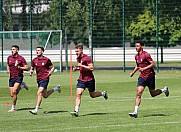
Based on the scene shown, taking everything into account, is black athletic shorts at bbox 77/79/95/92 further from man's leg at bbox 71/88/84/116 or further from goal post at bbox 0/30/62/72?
goal post at bbox 0/30/62/72

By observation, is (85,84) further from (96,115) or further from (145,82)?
(145,82)

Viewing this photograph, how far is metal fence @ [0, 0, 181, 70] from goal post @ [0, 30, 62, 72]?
2741 millimetres

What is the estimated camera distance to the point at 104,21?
51312 mm

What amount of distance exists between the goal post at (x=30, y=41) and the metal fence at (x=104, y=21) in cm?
274

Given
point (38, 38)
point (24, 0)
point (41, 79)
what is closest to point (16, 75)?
point (41, 79)

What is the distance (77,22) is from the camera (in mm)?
53031

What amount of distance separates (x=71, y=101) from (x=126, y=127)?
340 inches

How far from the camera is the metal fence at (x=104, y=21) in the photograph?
49.9 metres

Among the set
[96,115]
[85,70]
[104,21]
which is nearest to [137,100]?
[96,115]

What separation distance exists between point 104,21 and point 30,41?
8.32m

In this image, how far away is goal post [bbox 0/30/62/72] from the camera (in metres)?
44.1

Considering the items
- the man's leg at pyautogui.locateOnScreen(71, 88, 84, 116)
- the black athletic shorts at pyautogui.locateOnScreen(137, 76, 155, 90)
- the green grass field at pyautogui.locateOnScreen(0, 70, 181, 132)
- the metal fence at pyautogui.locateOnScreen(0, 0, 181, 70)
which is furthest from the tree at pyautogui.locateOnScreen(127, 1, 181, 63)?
the man's leg at pyautogui.locateOnScreen(71, 88, 84, 116)

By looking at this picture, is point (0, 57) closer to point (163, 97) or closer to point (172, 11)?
point (172, 11)

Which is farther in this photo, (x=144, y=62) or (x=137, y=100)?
(x=144, y=62)
